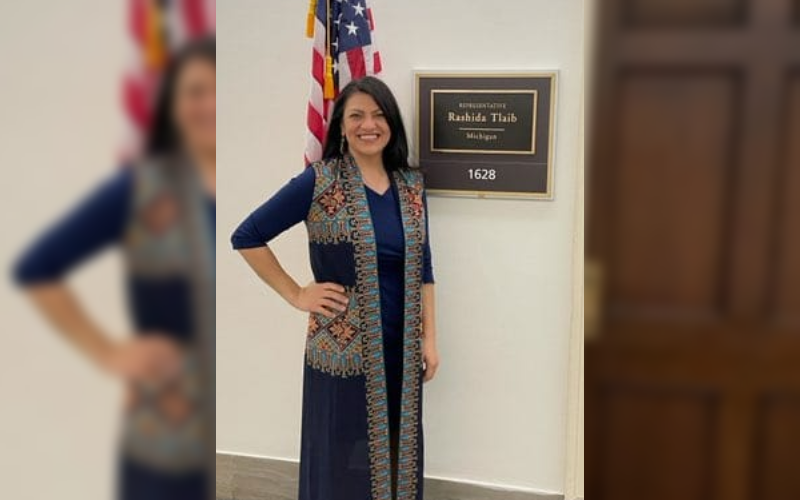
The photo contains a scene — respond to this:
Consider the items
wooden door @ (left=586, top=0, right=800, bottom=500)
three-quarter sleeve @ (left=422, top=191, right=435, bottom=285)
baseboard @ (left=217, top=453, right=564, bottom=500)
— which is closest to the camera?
wooden door @ (left=586, top=0, right=800, bottom=500)

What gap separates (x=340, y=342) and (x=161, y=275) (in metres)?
1.50

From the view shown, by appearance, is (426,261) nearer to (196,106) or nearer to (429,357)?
(429,357)

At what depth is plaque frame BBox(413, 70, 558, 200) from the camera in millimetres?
1930

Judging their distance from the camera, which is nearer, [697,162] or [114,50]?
[114,50]

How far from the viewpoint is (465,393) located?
2.12 metres

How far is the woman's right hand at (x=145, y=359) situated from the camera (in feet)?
0.77

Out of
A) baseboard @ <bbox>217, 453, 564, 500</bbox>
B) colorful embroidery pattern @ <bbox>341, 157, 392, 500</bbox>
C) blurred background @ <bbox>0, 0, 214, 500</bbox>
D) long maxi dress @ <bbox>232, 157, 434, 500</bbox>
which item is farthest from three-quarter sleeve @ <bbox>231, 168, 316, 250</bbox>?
Result: blurred background @ <bbox>0, 0, 214, 500</bbox>

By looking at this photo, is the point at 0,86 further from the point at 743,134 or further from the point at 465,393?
the point at 465,393

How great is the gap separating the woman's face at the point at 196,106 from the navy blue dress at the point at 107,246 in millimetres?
24

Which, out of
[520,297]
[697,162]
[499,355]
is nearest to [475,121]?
[520,297]

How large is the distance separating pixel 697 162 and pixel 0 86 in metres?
0.52

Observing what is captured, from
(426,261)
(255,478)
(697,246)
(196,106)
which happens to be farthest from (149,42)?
(255,478)

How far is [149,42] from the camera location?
0.23 m

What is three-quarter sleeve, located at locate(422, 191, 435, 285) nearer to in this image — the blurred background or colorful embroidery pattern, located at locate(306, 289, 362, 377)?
colorful embroidery pattern, located at locate(306, 289, 362, 377)
